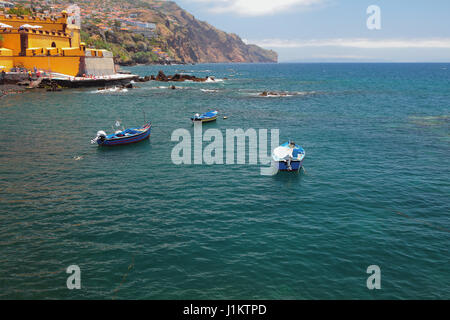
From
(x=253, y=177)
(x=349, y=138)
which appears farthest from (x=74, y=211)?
(x=349, y=138)

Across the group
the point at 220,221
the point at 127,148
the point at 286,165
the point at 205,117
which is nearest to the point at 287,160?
the point at 286,165

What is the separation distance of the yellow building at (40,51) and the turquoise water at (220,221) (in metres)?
67.0

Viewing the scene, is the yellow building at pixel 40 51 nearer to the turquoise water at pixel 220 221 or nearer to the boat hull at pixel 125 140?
the turquoise water at pixel 220 221

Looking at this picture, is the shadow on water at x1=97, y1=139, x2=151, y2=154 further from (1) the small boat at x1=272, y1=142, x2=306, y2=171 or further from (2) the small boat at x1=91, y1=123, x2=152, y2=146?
(1) the small boat at x1=272, y1=142, x2=306, y2=171

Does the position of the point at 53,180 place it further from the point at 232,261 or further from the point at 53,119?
the point at 53,119

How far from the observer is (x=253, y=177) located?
96.5ft

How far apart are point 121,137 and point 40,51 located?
78790mm

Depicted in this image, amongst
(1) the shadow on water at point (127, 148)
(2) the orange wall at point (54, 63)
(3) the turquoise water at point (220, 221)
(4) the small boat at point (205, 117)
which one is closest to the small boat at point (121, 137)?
(1) the shadow on water at point (127, 148)

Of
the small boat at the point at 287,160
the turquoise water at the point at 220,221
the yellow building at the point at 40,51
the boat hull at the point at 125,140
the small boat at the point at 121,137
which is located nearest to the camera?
the turquoise water at the point at 220,221

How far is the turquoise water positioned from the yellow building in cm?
6698

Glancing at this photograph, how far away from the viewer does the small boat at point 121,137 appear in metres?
37.5

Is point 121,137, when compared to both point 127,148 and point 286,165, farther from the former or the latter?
point 286,165

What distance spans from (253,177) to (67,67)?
93.3 metres
